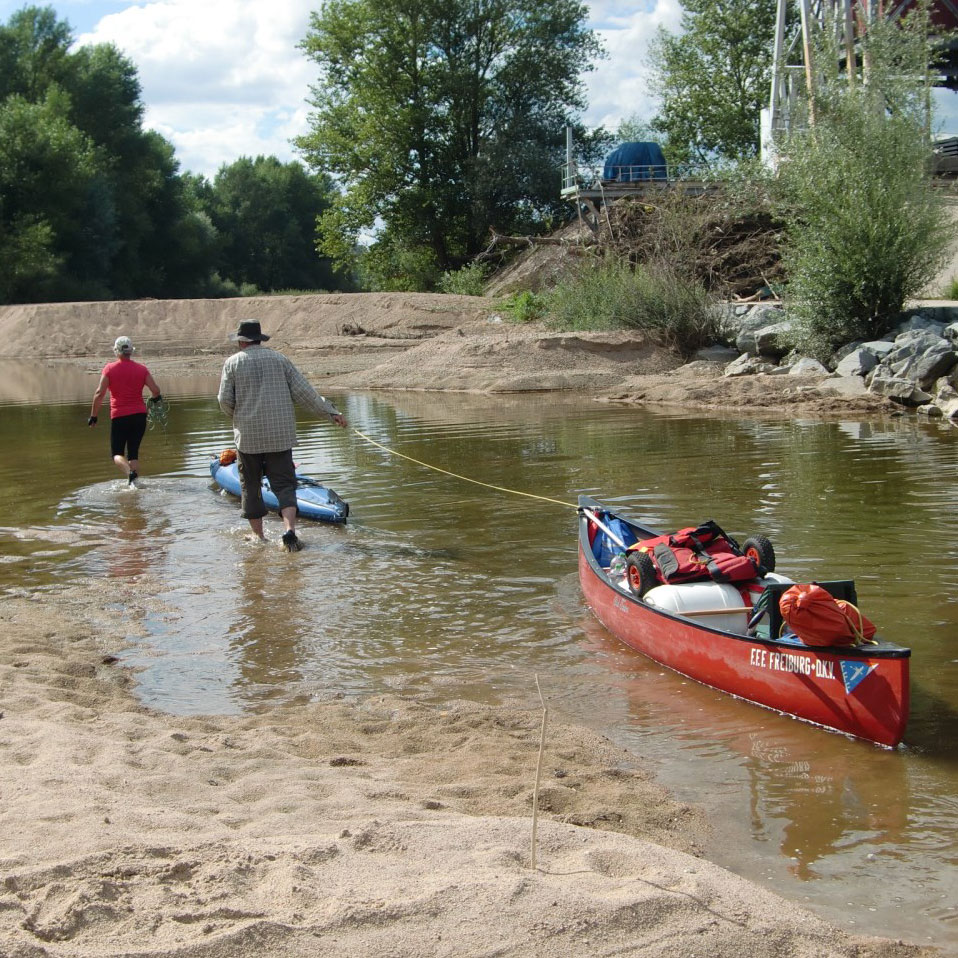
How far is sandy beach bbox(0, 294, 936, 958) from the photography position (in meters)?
3.35

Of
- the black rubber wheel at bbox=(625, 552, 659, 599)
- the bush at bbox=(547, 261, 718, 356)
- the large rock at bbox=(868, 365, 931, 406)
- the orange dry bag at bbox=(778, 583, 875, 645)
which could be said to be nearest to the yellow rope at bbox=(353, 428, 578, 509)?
the black rubber wheel at bbox=(625, 552, 659, 599)

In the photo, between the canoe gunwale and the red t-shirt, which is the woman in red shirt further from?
the canoe gunwale

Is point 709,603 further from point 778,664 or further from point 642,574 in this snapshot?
point 778,664

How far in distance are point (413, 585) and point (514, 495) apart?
12.6ft

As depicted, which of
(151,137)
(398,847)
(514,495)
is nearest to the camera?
(398,847)

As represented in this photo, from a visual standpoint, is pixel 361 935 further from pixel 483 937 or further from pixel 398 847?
pixel 398 847

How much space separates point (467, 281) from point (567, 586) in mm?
32785

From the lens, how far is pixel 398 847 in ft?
13.0

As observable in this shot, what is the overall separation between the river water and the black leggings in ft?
1.74

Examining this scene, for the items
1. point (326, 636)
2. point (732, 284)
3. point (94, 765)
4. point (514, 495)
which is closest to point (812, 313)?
point (732, 284)

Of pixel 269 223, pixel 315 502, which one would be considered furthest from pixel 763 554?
pixel 269 223

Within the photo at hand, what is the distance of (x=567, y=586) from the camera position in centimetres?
885

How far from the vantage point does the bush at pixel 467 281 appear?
40375 millimetres

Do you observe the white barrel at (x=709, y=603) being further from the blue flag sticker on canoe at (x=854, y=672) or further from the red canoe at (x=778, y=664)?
the blue flag sticker on canoe at (x=854, y=672)
